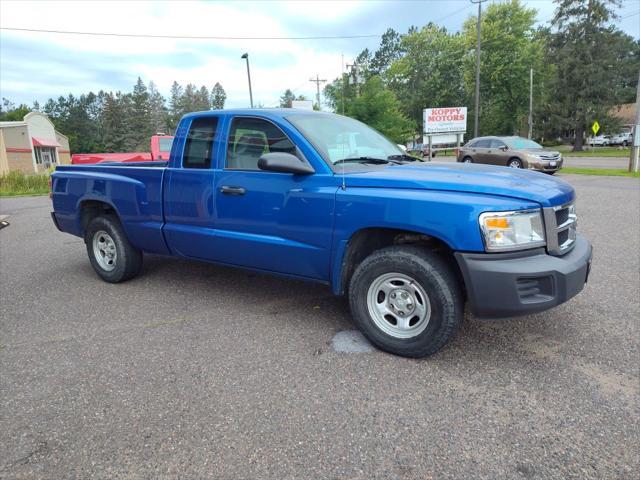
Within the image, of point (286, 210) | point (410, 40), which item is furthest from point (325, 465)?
point (410, 40)

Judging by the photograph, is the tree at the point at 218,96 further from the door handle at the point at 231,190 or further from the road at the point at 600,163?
the door handle at the point at 231,190

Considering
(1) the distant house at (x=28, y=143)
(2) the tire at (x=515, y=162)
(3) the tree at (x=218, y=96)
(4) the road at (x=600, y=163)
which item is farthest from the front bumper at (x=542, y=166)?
(3) the tree at (x=218, y=96)

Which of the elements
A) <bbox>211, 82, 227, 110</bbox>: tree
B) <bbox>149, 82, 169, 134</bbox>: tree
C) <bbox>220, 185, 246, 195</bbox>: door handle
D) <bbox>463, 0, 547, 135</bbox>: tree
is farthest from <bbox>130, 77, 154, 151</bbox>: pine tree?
<bbox>220, 185, 246, 195</bbox>: door handle

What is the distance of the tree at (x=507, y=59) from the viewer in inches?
1886

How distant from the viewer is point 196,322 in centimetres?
398

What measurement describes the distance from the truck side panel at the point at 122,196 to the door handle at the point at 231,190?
831mm

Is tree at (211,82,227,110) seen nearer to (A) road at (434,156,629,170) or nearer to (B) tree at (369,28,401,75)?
(B) tree at (369,28,401,75)

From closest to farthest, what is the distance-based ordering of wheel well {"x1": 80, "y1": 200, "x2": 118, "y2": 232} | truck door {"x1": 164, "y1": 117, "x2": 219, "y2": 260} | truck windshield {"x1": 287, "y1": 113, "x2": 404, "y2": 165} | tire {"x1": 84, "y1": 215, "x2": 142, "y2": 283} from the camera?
truck windshield {"x1": 287, "y1": 113, "x2": 404, "y2": 165}, truck door {"x1": 164, "y1": 117, "x2": 219, "y2": 260}, tire {"x1": 84, "y1": 215, "x2": 142, "y2": 283}, wheel well {"x1": 80, "y1": 200, "x2": 118, "y2": 232}

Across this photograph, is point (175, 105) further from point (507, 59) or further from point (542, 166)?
point (542, 166)

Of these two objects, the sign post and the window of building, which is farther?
the window of building

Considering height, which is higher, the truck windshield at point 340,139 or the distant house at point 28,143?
the distant house at point 28,143

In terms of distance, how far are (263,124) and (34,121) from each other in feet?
168

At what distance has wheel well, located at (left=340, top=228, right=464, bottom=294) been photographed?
3.22 metres

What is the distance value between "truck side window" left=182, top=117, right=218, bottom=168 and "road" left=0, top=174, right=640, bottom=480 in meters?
1.36
